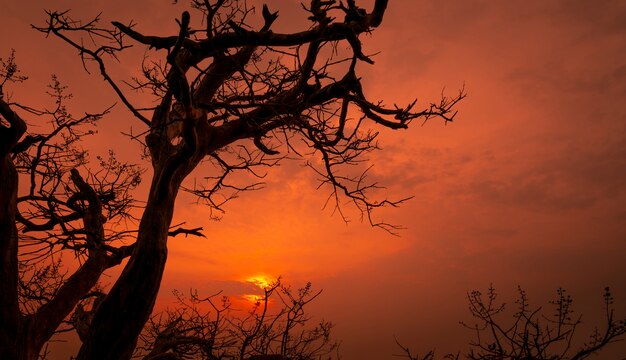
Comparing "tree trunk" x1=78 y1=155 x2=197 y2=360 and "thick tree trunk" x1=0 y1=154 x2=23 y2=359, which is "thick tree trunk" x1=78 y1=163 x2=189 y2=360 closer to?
"tree trunk" x1=78 y1=155 x2=197 y2=360

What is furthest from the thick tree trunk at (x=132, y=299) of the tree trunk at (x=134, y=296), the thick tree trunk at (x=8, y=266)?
the thick tree trunk at (x=8, y=266)

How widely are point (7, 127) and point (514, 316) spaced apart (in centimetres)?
497

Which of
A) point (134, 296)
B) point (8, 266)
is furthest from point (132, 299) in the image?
point (8, 266)

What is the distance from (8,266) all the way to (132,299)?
56.8 inches

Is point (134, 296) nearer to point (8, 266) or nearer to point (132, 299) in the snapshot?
point (132, 299)

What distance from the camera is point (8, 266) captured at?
428 cm

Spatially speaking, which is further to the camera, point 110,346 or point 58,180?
point 58,180

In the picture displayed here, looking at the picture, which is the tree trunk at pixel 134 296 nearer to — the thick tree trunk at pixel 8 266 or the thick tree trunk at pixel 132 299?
the thick tree trunk at pixel 132 299

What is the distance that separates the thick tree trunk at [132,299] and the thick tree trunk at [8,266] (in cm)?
92

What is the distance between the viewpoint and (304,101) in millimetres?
4766

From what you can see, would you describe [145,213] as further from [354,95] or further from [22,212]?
[22,212]

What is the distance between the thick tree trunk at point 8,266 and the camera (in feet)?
13.6

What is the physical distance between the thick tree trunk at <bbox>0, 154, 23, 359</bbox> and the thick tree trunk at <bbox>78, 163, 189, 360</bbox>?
3.02ft

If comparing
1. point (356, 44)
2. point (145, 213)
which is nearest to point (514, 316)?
point (356, 44)
